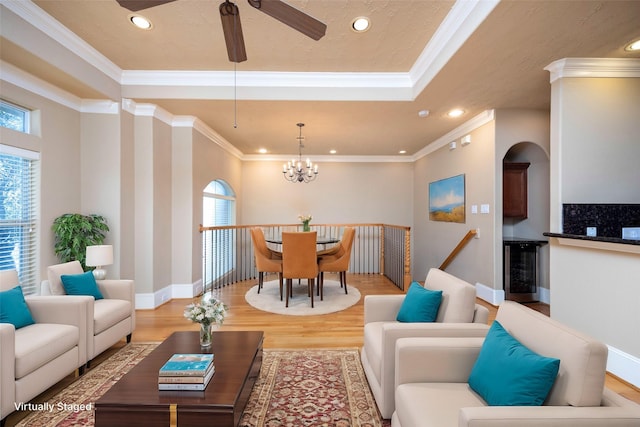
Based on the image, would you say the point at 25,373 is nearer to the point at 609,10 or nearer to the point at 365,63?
the point at 365,63

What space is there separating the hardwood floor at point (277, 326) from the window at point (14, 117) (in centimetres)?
242

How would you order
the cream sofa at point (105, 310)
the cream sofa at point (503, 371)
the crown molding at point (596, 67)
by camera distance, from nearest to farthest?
the cream sofa at point (503, 371) < the cream sofa at point (105, 310) < the crown molding at point (596, 67)

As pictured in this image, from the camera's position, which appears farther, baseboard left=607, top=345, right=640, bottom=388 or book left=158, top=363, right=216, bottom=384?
baseboard left=607, top=345, right=640, bottom=388

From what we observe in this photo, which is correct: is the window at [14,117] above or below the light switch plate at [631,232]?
above

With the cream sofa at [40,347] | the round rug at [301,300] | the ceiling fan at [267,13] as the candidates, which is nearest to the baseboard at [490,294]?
the round rug at [301,300]

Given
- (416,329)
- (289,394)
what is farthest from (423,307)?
(289,394)

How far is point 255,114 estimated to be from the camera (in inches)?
167

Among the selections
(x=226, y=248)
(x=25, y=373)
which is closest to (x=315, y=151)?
(x=226, y=248)

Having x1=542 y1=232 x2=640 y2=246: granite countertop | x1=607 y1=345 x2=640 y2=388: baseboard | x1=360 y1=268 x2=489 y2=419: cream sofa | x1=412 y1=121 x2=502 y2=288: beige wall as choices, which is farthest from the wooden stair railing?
x1=360 y1=268 x2=489 y2=419: cream sofa

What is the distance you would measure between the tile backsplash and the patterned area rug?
2.57 meters

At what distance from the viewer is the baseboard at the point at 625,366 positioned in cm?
229

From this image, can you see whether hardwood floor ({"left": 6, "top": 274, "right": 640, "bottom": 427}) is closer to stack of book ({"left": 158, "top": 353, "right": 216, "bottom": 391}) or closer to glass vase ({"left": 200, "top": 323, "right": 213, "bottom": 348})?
glass vase ({"left": 200, "top": 323, "right": 213, "bottom": 348})

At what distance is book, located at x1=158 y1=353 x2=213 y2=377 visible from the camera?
1647mm

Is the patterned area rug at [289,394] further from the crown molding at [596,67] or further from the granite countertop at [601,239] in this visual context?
the crown molding at [596,67]
